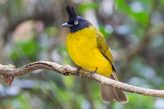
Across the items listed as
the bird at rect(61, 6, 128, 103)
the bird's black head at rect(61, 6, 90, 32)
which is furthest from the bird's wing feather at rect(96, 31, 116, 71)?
the bird's black head at rect(61, 6, 90, 32)

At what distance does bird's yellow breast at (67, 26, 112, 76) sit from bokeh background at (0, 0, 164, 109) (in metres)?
0.59

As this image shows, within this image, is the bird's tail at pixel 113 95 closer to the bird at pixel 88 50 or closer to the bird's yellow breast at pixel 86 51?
the bird at pixel 88 50

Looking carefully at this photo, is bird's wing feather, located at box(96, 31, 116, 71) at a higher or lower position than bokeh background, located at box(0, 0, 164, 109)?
lower

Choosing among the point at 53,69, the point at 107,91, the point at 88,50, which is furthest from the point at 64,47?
the point at 53,69

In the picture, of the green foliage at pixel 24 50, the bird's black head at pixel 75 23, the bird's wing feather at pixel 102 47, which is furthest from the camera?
the green foliage at pixel 24 50

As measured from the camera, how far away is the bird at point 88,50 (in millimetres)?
3500

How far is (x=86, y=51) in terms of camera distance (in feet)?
11.5

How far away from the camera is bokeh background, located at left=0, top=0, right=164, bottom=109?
443 cm

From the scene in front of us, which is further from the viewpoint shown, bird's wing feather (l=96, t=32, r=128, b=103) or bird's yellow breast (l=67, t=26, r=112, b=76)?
bird's wing feather (l=96, t=32, r=128, b=103)

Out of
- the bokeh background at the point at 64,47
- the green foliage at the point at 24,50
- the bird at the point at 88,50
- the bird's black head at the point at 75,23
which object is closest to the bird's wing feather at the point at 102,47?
the bird at the point at 88,50

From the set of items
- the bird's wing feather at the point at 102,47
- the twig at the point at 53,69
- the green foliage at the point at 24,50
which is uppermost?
the green foliage at the point at 24,50

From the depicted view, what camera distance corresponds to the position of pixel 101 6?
511 cm

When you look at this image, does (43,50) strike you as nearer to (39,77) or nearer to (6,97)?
(39,77)

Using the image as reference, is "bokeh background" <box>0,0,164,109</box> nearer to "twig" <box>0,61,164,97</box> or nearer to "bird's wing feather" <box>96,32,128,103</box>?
"bird's wing feather" <box>96,32,128,103</box>
